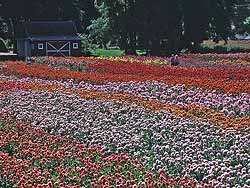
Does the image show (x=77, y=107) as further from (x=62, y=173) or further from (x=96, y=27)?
(x=96, y=27)

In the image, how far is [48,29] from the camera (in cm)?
5306

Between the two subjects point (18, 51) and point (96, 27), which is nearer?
point (96, 27)

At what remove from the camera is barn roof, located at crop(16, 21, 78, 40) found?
52.6 metres

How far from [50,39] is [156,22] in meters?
8.34

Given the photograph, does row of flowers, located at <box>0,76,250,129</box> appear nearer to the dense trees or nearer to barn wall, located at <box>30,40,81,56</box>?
the dense trees

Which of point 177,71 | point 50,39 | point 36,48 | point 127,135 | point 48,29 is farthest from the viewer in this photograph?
point 48,29

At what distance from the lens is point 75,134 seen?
36.2 ft

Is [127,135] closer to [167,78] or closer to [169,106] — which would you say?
[169,106]

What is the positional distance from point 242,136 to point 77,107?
4824mm

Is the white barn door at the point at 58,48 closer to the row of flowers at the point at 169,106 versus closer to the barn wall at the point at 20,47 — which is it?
the barn wall at the point at 20,47

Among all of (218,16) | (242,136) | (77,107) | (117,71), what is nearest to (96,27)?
(218,16)

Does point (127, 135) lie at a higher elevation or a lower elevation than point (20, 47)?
higher

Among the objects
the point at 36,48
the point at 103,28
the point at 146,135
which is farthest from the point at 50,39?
the point at 146,135

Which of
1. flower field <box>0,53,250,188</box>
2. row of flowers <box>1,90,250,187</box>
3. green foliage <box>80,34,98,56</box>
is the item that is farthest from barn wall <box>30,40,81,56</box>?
row of flowers <box>1,90,250,187</box>
